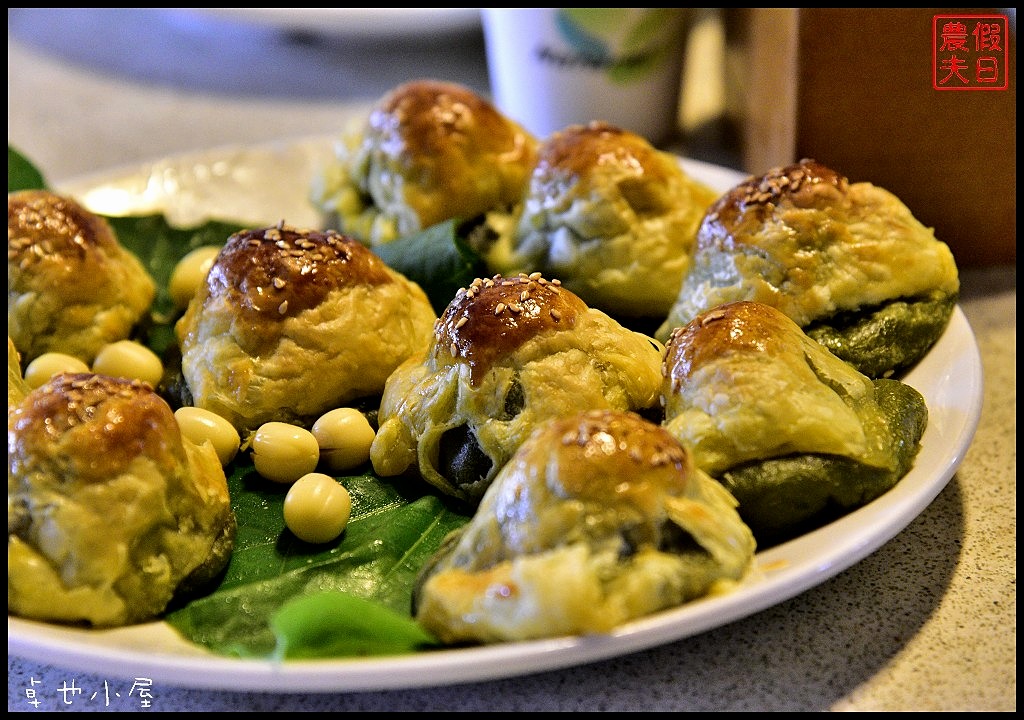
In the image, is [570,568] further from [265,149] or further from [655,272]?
[265,149]

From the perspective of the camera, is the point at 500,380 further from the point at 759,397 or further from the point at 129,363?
the point at 129,363

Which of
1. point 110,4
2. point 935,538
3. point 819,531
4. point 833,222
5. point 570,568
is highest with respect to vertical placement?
point 110,4

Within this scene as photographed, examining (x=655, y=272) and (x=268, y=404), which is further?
(x=655, y=272)

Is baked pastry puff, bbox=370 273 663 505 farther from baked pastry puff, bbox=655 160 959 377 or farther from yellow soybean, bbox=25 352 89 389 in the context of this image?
yellow soybean, bbox=25 352 89 389

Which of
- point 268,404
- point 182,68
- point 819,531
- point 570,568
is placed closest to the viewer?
point 570,568

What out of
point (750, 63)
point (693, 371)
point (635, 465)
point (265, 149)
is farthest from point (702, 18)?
point (635, 465)

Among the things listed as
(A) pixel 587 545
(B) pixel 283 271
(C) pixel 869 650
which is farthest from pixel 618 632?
(B) pixel 283 271

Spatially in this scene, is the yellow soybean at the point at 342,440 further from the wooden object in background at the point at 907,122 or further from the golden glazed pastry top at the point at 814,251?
the wooden object in background at the point at 907,122

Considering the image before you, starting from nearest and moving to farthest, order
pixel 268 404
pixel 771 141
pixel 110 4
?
1. pixel 268 404
2. pixel 771 141
3. pixel 110 4
